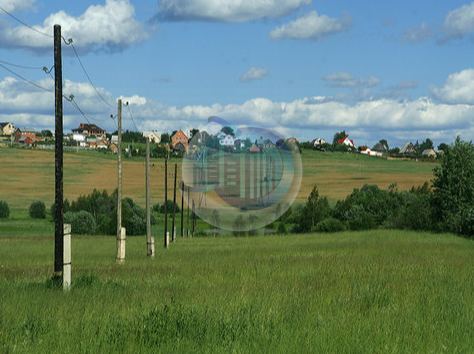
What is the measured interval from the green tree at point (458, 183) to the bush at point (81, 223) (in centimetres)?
5371

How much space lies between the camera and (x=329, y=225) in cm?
9581

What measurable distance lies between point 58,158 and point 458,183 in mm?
58115

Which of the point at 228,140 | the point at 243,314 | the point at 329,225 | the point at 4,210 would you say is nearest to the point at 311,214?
the point at 329,225

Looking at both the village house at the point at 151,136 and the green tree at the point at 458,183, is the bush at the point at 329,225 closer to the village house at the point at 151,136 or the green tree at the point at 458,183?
the green tree at the point at 458,183

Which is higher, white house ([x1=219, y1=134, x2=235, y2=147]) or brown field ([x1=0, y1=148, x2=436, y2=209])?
white house ([x1=219, y1=134, x2=235, y2=147])

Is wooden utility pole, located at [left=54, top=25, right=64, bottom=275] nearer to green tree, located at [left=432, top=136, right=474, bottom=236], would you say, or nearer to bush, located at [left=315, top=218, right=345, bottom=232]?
green tree, located at [left=432, top=136, right=474, bottom=236]

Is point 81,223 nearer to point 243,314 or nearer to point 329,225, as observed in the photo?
point 329,225

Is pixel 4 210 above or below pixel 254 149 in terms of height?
below

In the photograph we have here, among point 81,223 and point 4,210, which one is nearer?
point 81,223

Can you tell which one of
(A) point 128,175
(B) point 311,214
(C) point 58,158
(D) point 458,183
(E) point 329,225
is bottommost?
Answer: (E) point 329,225

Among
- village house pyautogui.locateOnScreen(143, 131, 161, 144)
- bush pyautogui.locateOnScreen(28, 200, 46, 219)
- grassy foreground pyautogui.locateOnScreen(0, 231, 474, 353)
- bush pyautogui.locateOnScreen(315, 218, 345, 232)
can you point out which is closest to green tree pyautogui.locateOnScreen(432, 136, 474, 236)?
bush pyautogui.locateOnScreen(315, 218, 345, 232)

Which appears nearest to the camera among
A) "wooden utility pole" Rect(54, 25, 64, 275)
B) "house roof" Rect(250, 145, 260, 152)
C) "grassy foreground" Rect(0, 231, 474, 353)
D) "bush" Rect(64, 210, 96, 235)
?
"grassy foreground" Rect(0, 231, 474, 353)

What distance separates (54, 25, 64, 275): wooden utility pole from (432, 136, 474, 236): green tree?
57.1 meters

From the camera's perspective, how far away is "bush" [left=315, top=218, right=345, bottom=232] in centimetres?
9556
